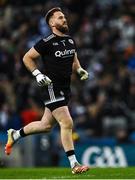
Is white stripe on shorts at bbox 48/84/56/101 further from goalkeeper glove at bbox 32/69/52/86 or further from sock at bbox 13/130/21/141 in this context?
sock at bbox 13/130/21/141

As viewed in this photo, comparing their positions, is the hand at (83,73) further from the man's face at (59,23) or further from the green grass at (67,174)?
the green grass at (67,174)

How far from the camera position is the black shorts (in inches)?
514

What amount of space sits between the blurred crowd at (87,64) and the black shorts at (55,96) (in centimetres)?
636

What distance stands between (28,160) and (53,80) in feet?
21.4

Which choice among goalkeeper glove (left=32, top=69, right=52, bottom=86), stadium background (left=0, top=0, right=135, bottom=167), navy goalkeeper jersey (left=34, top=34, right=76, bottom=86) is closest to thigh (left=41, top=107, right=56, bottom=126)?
navy goalkeeper jersey (left=34, top=34, right=76, bottom=86)

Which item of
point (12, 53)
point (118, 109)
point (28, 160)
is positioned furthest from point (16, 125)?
point (12, 53)

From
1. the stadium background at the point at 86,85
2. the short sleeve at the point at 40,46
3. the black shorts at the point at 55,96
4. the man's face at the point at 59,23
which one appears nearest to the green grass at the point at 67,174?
the black shorts at the point at 55,96

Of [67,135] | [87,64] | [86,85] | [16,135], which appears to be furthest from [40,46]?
[87,64]

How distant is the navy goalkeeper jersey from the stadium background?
4.01 m

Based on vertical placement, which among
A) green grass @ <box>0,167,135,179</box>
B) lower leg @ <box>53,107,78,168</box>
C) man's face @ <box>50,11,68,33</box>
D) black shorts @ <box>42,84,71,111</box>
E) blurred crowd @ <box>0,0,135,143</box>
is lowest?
green grass @ <box>0,167,135,179</box>

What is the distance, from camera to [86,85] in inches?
893

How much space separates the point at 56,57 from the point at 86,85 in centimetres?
961

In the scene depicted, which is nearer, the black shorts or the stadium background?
the black shorts

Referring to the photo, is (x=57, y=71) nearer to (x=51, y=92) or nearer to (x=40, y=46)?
(x=51, y=92)
